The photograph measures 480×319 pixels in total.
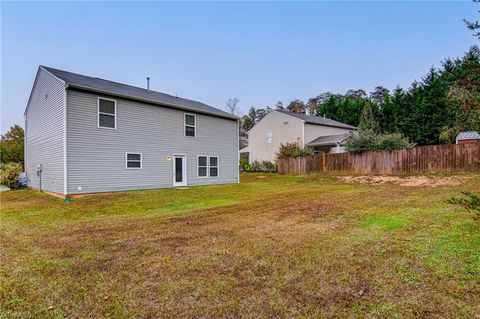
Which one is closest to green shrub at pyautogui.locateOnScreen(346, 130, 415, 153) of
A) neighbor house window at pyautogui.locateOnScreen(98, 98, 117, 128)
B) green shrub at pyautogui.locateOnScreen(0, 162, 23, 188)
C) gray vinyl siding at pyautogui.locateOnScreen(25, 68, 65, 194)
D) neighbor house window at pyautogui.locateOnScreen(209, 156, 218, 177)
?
neighbor house window at pyautogui.locateOnScreen(209, 156, 218, 177)

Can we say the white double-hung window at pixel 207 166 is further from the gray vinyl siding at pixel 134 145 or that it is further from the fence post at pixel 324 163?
the fence post at pixel 324 163

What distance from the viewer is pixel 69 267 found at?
3498 mm

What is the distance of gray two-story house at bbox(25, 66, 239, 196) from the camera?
35.1ft

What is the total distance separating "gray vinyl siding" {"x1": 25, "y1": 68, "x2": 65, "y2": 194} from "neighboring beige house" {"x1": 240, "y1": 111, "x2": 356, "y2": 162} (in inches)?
691

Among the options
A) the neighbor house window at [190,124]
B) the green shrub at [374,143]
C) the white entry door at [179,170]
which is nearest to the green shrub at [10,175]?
the white entry door at [179,170]

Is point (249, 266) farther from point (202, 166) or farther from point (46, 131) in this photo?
point (46, 131)

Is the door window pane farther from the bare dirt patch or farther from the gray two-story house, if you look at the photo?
the bare dirt patch

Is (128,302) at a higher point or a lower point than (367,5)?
lower

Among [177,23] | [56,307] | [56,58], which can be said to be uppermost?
[177,23]

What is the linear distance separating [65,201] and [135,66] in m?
11.5

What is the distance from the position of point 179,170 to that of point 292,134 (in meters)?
12.9

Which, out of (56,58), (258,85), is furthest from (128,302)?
(258,85)

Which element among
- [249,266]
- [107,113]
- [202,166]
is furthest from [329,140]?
[249,266]

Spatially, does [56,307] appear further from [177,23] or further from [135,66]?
[135,66]
